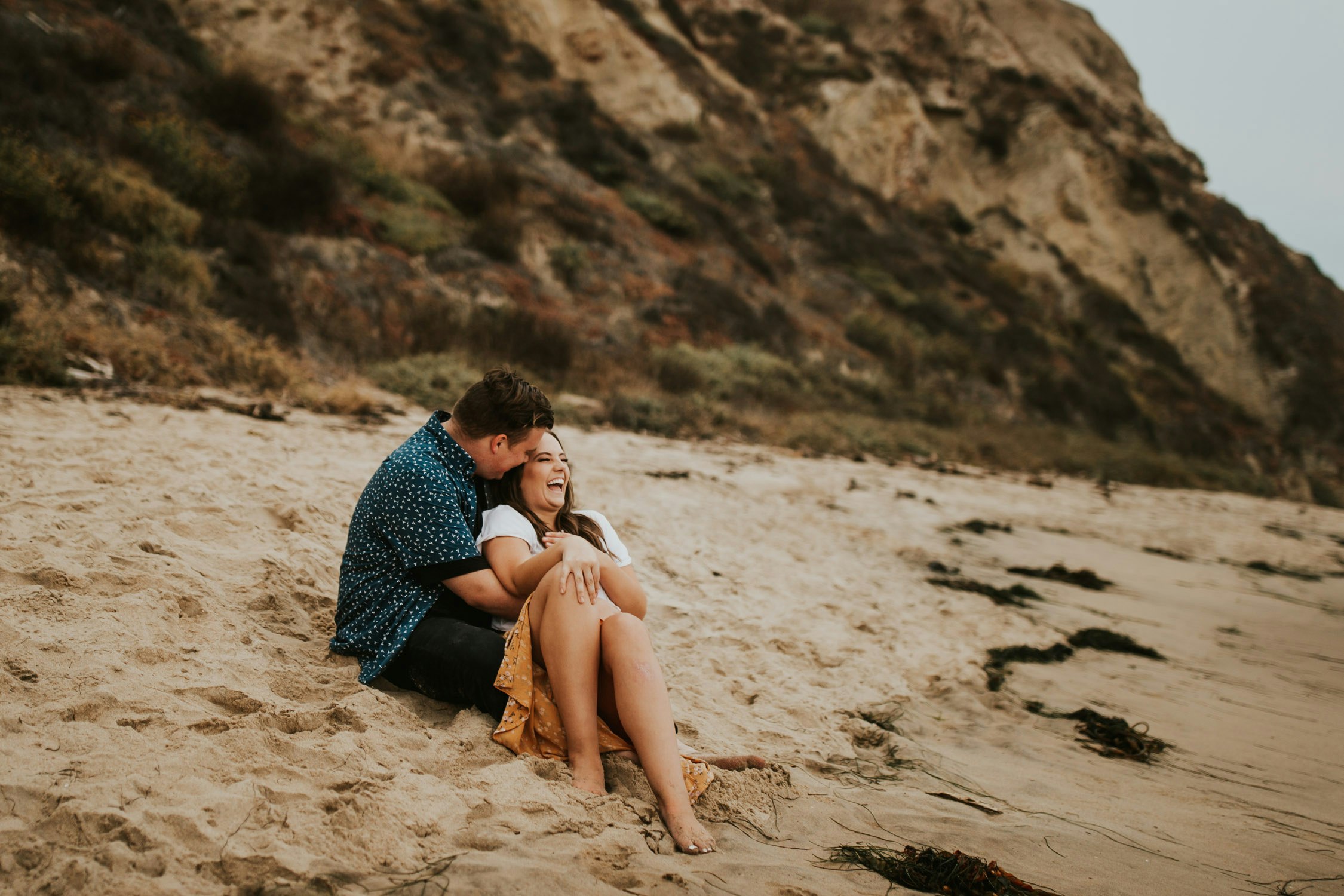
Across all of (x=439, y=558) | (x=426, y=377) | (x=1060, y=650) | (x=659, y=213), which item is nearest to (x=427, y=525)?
(x=439, y=558)

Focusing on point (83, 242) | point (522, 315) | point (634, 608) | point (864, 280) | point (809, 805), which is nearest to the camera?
point (809, 805)

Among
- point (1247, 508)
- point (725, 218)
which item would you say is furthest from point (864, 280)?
point (1247, 508)

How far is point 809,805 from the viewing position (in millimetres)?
2379

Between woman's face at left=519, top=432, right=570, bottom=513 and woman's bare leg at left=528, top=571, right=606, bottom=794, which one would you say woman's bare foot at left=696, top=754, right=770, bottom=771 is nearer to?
woman's bare leg at left=528, top=571, right=606, bottom=794

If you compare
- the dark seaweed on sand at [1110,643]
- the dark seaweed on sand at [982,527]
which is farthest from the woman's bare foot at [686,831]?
the dark seaweed on sand at [982,527]

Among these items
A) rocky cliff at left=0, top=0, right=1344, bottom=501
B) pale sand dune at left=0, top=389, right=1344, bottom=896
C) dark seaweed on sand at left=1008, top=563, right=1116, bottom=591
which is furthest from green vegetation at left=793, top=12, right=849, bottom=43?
pale sand dune at left=0, top=389, right=1344, bottom=896

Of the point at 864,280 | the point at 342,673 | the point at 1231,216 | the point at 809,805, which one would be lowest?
the point at 342,673

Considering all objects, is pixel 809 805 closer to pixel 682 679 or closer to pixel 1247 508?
pixel 682 679

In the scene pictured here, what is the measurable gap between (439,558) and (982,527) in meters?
6.42

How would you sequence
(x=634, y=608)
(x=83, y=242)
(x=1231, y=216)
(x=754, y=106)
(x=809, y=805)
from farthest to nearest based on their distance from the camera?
(x=1231, y=216) → (x=754, y=106) → (x=83, y=242) → (x=634, y=608) → (x=809, y=805)

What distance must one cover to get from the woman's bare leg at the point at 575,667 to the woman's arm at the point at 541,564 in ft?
0.13

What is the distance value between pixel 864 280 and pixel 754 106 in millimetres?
7440

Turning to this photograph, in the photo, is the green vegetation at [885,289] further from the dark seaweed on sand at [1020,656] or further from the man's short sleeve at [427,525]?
the man's short sleeve at [427,525]

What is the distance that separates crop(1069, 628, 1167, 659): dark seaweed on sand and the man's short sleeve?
3.74 metres
